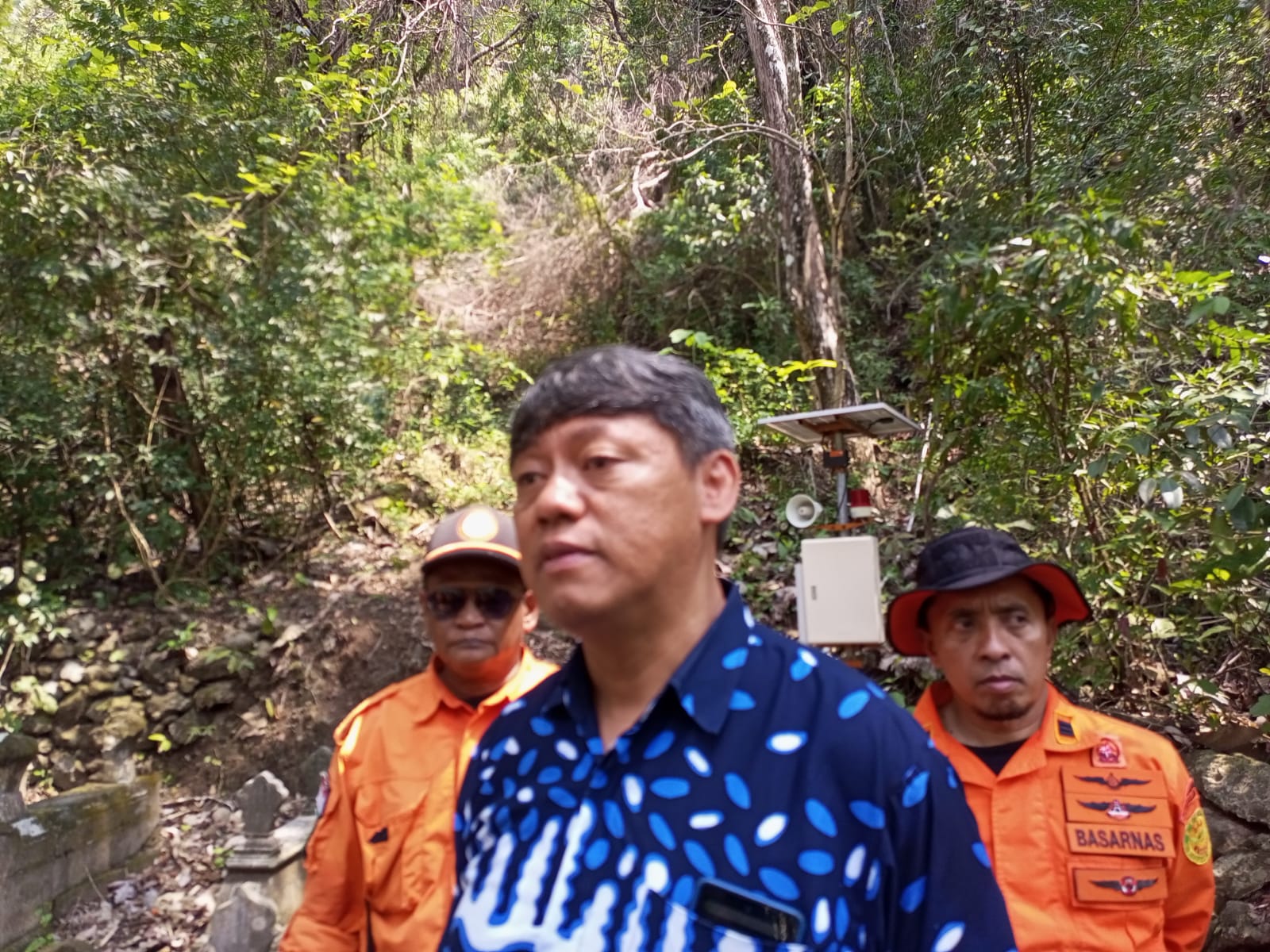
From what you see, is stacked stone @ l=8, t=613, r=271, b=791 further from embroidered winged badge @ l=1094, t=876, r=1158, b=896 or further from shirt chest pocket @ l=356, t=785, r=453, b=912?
embroidered winged badge @ l=1094, t=876, r=1158, b=896

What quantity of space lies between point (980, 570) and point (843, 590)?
180 cm

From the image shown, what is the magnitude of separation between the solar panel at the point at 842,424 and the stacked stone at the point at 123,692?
165 inches

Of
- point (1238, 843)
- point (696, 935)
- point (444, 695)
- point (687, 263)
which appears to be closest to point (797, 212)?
point (687, 263)

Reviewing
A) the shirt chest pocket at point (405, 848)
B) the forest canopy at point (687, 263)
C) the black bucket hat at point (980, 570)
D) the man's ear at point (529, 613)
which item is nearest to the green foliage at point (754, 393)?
the forest canopy at point (687, 263)

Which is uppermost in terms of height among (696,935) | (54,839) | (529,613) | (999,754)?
(529,613)

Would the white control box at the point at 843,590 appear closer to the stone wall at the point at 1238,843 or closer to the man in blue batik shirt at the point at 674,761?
the stone wall at the point at 1238,843

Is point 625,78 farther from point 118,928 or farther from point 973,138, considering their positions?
point 118,928

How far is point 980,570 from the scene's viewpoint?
193 centimetres

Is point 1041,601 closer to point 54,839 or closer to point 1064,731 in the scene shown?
point 1064,731

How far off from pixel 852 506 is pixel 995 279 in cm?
120

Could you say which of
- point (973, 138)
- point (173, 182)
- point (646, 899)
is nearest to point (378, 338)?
point (173, 182)

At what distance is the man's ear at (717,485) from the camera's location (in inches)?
46.1

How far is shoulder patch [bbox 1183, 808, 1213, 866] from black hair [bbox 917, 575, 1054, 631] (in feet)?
1.56

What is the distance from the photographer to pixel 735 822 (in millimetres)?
972
